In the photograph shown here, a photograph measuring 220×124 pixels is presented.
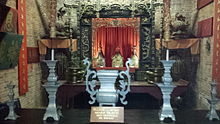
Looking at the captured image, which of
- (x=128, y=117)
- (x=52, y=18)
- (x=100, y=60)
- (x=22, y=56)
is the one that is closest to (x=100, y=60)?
(x=100, y=60)

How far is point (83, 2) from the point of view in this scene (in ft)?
19.1

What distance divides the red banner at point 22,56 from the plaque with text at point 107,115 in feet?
7.16

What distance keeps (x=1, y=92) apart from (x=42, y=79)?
2077 mm

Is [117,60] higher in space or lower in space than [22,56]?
lower

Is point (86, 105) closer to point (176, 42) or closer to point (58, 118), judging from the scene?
point (176, 42)

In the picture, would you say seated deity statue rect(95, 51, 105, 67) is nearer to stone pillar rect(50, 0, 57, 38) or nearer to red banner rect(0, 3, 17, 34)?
stone pillar rect(50, 0, 57, 38)

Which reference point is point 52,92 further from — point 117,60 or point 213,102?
point 117,60

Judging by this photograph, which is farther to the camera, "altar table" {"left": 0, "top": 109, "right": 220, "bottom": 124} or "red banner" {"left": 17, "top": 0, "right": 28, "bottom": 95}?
"red banner" {"left": 17, "top": 0, "right": 28, "bottom": 95}

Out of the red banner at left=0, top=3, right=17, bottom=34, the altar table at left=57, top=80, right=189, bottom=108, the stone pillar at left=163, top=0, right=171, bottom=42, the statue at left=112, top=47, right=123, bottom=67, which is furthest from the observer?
the statue at left=112, top=47, right=123, bottom=67

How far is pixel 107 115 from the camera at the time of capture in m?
2.29

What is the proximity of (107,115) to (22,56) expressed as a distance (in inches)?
95.9

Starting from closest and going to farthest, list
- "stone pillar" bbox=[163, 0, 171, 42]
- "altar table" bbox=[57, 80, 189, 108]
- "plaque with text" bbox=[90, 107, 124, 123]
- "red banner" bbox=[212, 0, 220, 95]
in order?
"plaque with text" bbox=[90, 107, 124, 123], "red banner" bbox=[212, 0, 220, 95], "altar table" bbox=[57, 80, 189, 108], "stone pillar" bbox=[163, 0, 171, 42]

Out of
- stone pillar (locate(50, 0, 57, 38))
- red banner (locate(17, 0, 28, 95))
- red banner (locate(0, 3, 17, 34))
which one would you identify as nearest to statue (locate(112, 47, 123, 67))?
stone pillar (locate(50, 0, 57, 38))

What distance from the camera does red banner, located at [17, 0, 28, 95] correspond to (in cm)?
393
